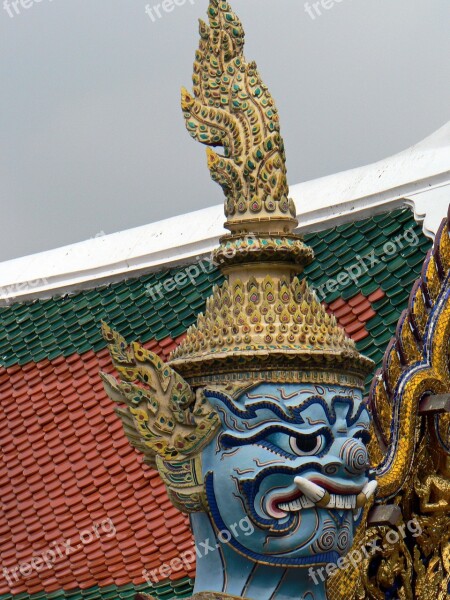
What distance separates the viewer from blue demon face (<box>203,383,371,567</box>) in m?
4.22

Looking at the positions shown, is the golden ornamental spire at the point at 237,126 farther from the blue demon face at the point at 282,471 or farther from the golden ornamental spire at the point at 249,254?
the blue demon face at the point at 282,471

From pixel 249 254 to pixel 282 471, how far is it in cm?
62

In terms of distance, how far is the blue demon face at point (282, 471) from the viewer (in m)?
4.22

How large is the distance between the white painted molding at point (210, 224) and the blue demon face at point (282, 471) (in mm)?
2874

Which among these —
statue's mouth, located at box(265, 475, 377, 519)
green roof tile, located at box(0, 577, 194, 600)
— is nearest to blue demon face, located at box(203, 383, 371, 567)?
statue's mouth, located at box(265, 475, 377, 519)

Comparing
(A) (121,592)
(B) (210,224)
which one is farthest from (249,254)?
(B) (210,224)

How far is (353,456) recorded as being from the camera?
430 centimetres

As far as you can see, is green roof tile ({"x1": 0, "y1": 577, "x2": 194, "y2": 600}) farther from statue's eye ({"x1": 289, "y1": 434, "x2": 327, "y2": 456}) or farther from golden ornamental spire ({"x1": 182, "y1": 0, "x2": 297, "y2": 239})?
golden ornamental spire ({"x1": 182, "y1": 0, "x2": 297, "y2": 239})

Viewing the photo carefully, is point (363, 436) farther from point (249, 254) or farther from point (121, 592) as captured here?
point (121, 592)

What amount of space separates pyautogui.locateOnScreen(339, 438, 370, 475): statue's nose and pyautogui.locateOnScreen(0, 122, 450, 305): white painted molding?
9.23ft

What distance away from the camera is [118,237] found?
8.66 meters

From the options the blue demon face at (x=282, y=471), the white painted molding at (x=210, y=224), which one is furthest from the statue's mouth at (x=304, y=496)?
the white painted molding at (x=210, y=224)

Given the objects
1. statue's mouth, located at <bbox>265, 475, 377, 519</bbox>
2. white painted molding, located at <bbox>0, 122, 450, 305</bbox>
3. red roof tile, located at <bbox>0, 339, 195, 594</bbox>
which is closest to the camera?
statue's mouth, located at <bbox>265, 475, 377, 519</bbox>

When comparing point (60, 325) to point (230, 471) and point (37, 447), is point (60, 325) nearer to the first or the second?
point (37, 447)
